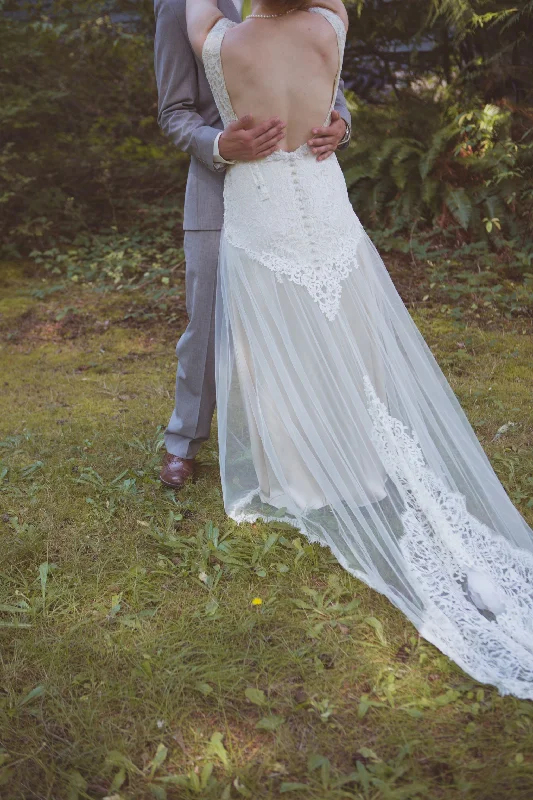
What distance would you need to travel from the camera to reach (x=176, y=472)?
3092 millimetres

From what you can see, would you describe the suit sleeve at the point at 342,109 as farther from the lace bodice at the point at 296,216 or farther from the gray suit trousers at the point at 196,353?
the gray suit trousers at the point at 196,353

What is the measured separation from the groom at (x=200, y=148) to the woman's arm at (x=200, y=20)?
0.17m

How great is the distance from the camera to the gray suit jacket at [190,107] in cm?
262

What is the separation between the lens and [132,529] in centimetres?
286

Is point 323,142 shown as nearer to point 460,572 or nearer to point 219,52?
point 219,52

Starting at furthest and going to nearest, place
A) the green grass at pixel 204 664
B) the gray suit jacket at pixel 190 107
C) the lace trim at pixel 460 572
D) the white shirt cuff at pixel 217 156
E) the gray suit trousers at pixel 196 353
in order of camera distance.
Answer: the gray suit trousers at pixel 196 353 → the gray suit jacket at pixel 190 107 → the white shirt cuff at pixel 217 156 → the lace trim at pixel 460 572 → the green grass at pixel 204 664

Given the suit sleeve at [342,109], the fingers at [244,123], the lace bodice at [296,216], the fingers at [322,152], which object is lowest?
the lace bodice at [296,216]

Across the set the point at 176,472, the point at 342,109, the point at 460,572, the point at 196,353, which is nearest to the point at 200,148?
the point at 342,109

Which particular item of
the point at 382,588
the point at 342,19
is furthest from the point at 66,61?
the point at 382,588

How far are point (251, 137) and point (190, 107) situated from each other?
19.7 inches

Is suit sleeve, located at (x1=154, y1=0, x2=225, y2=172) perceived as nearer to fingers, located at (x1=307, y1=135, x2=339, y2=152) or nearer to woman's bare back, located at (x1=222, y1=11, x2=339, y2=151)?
woman's bare back, located at (x1=222, y1=11, x2=339, y2=151)

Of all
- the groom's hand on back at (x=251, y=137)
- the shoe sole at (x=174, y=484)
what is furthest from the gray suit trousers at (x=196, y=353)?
the groom's hand on back at (x=251, y=137)

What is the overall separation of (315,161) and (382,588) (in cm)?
143

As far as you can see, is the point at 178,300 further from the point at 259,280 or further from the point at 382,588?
the point at 382,588
